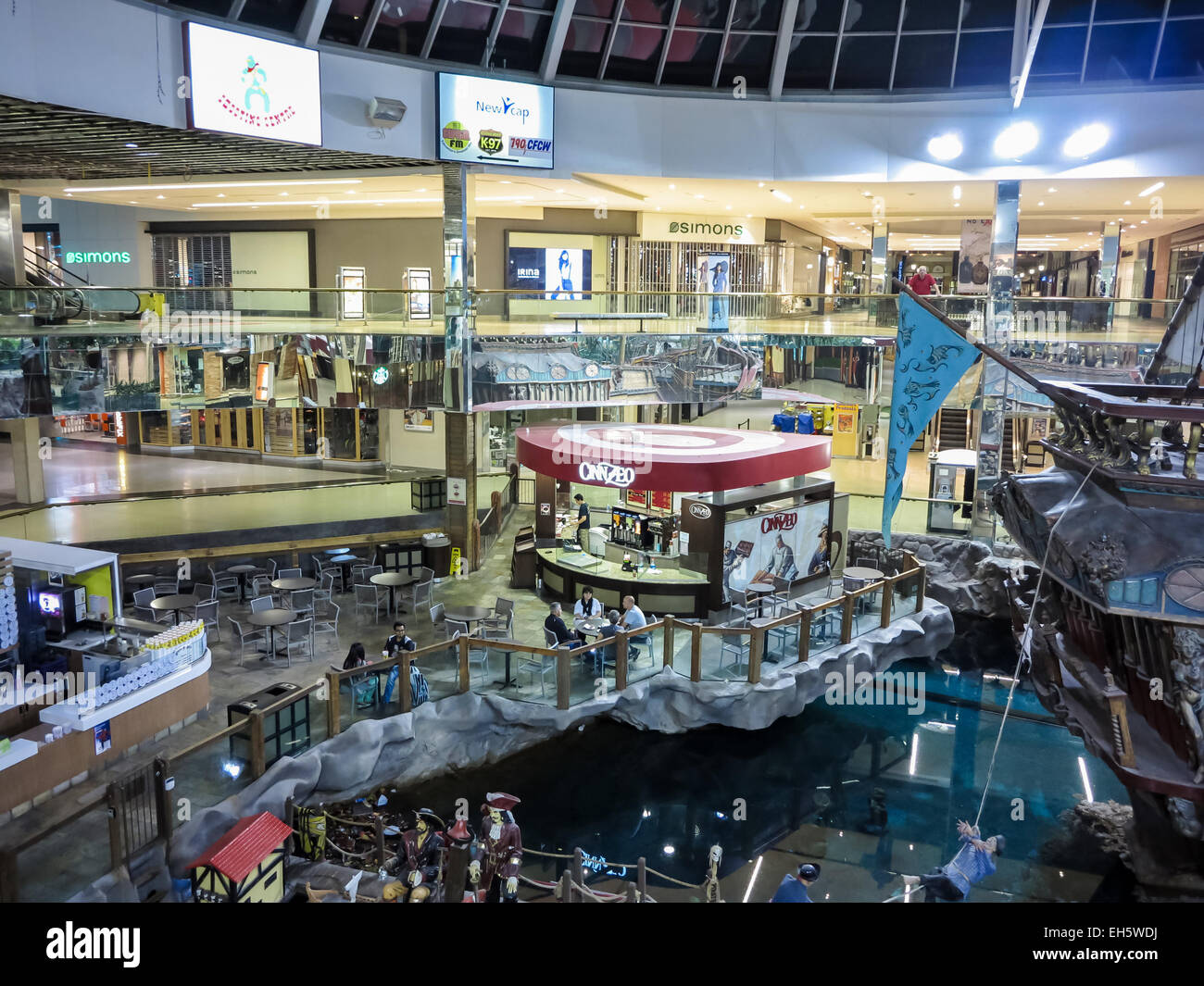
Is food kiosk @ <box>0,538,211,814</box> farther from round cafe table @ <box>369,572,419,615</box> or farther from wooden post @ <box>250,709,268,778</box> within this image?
round cafe table @ <box>369,572,419,615</box>

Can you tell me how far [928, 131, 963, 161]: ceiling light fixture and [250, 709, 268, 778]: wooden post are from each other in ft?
54.9

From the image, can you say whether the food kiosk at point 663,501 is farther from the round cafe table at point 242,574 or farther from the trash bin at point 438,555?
the round cafe table at point 242,574

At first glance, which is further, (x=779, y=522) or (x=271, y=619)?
(x=779, y=522)

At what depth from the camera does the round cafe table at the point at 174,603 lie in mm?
15266

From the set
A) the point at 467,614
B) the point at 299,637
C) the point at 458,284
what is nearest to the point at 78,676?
the point at 299,637

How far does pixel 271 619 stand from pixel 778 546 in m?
8.66

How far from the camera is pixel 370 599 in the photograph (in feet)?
57.4

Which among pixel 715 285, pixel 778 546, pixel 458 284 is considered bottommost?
pixel 778 546

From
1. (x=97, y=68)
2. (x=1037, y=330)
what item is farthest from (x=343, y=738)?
(x=1037, y=330)

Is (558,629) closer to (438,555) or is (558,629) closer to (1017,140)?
(438,555)

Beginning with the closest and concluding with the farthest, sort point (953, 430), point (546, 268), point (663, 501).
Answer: point (663, 501) → point (546, 268) → point (953, 430)

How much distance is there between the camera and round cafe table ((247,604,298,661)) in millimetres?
14227

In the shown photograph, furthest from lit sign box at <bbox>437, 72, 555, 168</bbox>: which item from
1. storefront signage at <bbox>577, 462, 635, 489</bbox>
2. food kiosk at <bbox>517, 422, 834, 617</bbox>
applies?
storefront signage at <bbox>577, 462, 635, 489</bbox>

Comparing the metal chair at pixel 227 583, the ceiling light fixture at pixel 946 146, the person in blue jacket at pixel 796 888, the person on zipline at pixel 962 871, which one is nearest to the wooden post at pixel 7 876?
the person in blue jacket at pixel 796 888
